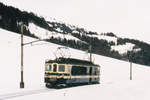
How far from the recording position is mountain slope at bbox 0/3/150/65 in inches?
4018

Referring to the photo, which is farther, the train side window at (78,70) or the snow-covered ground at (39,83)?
the train side window at (78,70)

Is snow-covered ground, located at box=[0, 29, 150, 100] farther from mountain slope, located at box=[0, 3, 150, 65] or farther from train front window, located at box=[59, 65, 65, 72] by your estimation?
mountain slope, located at box=[0, 3, 150, 65]

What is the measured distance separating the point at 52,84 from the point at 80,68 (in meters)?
3.67

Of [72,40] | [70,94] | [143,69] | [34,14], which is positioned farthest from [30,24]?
[70,94]

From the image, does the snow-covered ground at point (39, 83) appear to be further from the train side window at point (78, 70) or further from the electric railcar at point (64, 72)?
the train side window at point (78, 70)

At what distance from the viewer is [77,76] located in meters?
29.9

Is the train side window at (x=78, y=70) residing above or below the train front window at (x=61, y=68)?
below

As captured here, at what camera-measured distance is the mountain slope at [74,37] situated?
10206cm

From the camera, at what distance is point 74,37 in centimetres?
14038

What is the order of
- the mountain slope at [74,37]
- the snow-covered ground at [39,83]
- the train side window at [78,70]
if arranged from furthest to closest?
the mountain slope at [74,37], the train side window at [78,70], the snow-covered ground at [39,83]

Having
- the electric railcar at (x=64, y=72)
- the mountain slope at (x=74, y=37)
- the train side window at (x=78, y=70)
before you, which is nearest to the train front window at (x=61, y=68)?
the electric railcar at (x=64, y=72)

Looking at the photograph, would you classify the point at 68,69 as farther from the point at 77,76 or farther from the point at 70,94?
the point at 70,94

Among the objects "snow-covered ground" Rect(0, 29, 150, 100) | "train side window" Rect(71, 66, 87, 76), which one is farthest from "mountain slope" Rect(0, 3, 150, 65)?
"train side window" Rect(71, 66, 87, 76)

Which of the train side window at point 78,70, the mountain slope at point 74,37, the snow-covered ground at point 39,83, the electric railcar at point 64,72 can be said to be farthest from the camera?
the mountain slope at point 74,37
